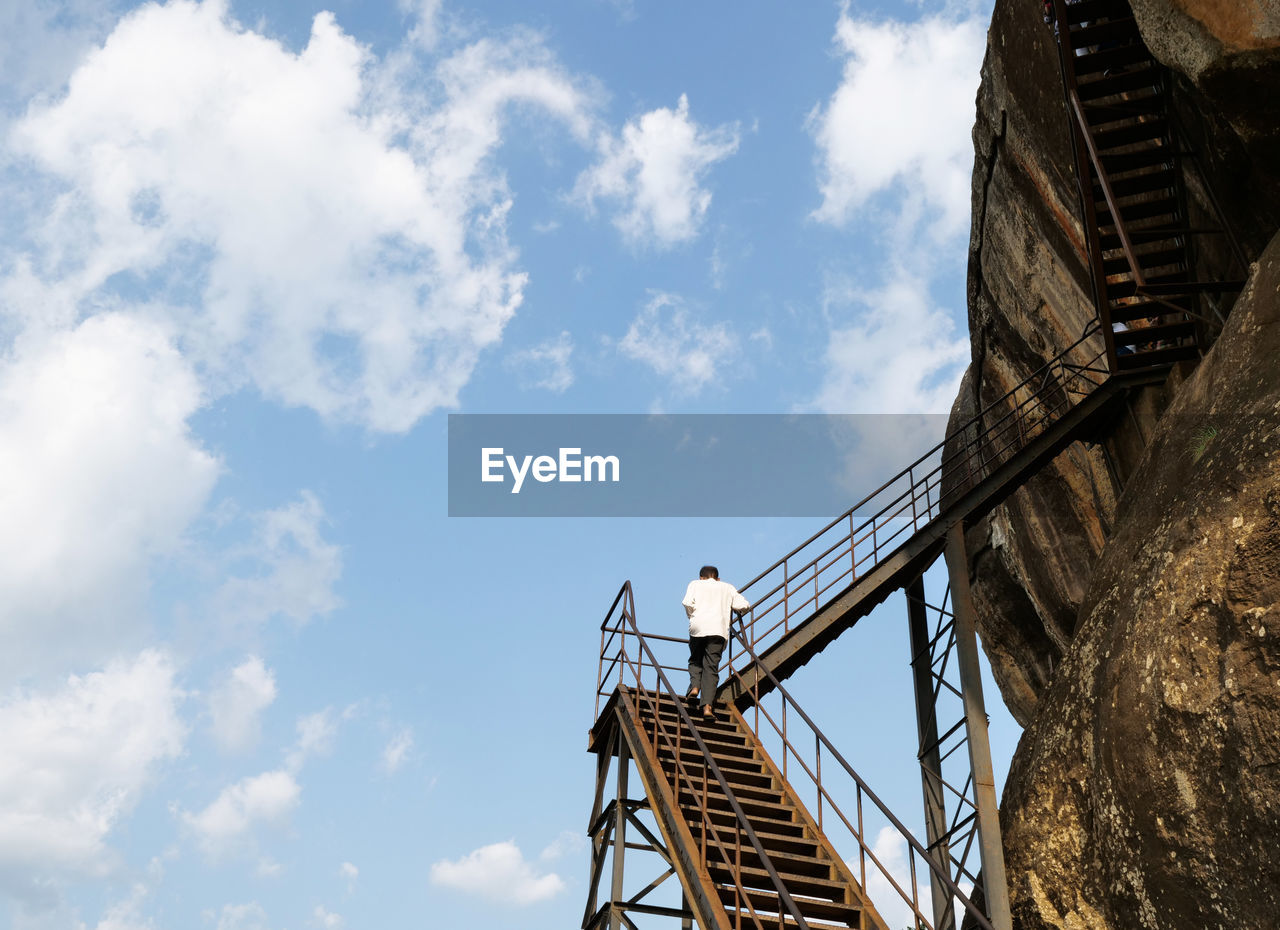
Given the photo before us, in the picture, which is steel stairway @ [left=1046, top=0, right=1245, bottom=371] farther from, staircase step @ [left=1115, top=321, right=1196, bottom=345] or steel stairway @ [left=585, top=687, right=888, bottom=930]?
steel stairway @ [left=585, top=687, right=888, bottom=930]

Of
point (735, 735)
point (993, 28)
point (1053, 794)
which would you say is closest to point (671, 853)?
point (735, 735)

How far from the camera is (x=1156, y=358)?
1261 centimetres

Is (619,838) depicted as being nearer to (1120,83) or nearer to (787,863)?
(787,863)

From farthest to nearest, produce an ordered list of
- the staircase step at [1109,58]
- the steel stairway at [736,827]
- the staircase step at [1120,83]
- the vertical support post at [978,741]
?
the staircase step at [1109,58]
the staircase step at [1120,83]
the vertical support post at [978,741]
the steel stairway at [736,827]

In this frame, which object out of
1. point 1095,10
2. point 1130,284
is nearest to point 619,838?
point 1130,284

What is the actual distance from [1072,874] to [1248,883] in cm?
202

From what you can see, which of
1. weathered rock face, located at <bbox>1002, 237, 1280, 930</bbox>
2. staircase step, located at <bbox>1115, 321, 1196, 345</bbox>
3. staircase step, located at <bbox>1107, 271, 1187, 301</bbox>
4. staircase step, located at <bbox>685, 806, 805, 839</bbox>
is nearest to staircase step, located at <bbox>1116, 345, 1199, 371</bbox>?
staircase step, located at <bbox>1115, 321, 1196, 345</bbox>

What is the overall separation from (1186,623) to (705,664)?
503cm

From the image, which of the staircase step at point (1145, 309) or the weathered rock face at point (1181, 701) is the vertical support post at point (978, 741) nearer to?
the weathered rock face at point (1181, 701)

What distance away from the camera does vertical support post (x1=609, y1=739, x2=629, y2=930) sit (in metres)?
10.9

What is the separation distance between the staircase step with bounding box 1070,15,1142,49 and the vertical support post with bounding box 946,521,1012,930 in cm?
532

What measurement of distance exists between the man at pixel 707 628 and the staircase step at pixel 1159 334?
5008mm

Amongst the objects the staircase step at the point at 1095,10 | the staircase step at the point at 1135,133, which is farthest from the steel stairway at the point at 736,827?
the staircase step at the point at 1095,10

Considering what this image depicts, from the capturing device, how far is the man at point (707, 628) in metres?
11.9
